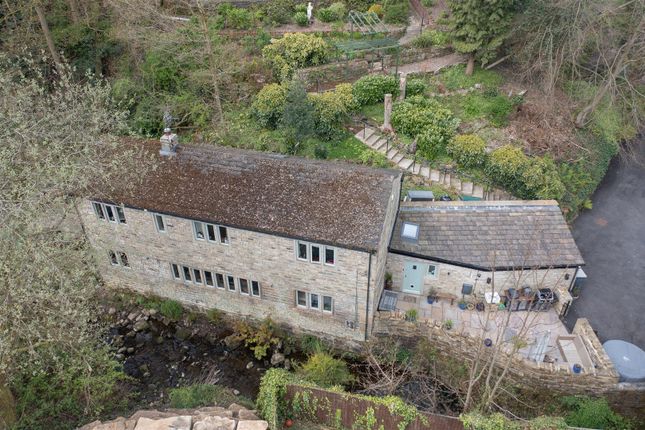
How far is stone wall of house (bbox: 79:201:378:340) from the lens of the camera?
22.2m

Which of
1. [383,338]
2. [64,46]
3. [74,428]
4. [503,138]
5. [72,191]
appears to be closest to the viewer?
[74,428]

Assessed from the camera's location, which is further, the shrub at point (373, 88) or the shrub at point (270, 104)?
the shrub at point (373, 88)

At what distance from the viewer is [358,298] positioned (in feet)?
74.1

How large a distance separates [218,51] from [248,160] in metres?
12.6

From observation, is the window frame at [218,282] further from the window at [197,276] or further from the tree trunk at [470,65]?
the tree trunk at [470,65]

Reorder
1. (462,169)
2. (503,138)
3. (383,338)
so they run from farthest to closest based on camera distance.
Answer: (503,138), (462,169), (383,338)

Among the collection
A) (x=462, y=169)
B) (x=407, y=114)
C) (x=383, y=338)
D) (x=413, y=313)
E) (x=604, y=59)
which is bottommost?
(x=383, y=338)

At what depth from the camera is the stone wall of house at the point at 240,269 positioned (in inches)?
874

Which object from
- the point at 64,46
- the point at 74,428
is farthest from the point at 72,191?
the point at 64,46

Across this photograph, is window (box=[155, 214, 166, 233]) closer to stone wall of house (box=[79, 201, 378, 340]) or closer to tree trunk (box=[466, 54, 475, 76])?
stone wall of house (box=[79, 201, 378, 340])

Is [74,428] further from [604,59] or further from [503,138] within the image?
[604,59]

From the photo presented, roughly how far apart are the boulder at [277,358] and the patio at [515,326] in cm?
612

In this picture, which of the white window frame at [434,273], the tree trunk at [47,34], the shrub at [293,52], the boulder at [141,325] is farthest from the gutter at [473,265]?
the tree trunk at [47,34]

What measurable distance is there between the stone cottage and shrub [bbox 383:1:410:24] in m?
21.6
